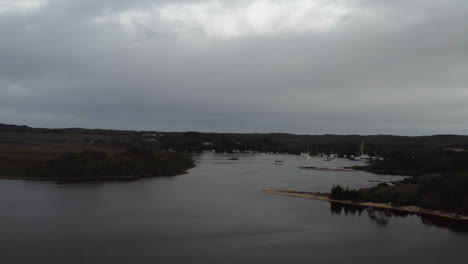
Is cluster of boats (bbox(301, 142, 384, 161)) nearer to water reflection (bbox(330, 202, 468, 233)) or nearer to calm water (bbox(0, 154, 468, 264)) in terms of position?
water reflection (bbox(330, 202, 468, 233))

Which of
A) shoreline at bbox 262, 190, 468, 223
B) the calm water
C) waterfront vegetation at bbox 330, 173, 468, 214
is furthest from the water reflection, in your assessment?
waterfront vegetation at bbox 330, 173, 468, 214

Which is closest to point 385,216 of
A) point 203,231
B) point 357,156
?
point 203,231

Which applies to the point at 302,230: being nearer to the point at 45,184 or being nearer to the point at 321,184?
the point at 321,184

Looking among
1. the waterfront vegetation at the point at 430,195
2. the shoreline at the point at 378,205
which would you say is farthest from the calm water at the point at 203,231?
the waterfront vegetation at the point at 430,195

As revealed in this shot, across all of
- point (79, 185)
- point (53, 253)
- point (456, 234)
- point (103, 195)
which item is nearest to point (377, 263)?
point (456, 234)

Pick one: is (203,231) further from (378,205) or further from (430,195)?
(430,195)
